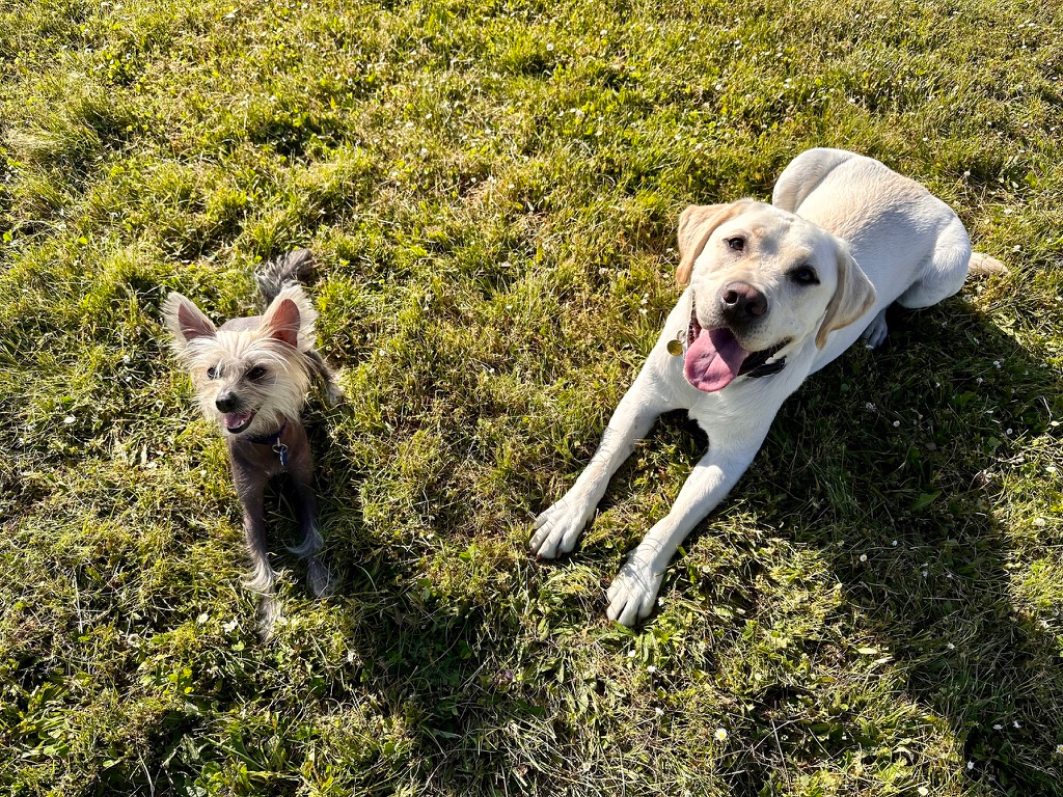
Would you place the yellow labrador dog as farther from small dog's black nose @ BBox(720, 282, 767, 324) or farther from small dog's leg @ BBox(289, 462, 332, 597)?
small dog's leg @ BBox(289, 462, 332, 597)

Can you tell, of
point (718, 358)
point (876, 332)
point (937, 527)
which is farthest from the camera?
point (876, 332)

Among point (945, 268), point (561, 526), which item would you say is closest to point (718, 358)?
point (561, 526)

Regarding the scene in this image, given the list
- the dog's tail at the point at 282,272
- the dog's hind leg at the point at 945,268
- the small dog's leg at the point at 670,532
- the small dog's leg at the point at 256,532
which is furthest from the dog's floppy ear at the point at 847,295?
the dog's tail at the point at 282,272

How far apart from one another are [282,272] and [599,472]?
2523 mm

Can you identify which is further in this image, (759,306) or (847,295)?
(847,295)

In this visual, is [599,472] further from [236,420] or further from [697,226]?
[236,420]

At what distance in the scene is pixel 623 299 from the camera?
14.5ft

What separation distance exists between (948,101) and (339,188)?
5.39 meters

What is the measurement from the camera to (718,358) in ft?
9.99

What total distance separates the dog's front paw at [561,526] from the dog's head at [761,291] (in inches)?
39.3

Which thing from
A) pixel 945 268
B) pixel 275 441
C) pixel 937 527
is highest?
pixel 275 441

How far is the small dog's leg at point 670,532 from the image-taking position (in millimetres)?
3359

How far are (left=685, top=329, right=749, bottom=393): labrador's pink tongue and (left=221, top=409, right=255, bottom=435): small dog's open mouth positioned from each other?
2254mm

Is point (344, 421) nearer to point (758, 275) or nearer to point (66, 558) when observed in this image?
point (66, 558)
